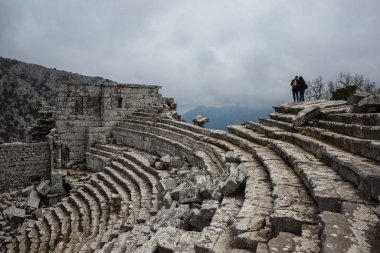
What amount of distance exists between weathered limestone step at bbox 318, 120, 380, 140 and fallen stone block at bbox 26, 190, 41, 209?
42.6ft

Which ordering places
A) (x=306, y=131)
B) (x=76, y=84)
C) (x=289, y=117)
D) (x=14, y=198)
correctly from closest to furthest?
(x=306, y=131) < (x=289, y=117) < (x=14, y=198) < (x=76, y=84)

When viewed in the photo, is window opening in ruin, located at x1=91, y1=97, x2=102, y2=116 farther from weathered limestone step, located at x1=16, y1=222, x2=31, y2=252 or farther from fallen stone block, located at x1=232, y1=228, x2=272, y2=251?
fallen stone block, located at x1=232, y1=228, x2=272, y2=251

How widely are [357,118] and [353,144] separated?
126 centimetres

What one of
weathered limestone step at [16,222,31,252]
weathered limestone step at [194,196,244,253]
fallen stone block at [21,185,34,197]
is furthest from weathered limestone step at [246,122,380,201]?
fallen stone block at [21,185,34,197]

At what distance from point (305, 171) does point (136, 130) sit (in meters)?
14.3

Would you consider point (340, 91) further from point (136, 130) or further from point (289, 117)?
point (136, 130)

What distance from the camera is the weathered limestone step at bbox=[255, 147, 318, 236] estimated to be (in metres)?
3.87

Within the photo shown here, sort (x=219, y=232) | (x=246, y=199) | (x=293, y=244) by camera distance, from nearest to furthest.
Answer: (x=293, y=244)
(x=219, y=232)
(x=246, y=199)

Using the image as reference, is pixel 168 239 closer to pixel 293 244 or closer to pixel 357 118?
pixel 293 244

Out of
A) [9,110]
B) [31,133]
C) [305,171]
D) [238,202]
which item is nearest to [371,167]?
[305,171]

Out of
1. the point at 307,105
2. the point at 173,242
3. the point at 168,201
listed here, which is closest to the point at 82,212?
the point at 168,201

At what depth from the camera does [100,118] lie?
20.8m

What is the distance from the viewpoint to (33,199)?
15.9m

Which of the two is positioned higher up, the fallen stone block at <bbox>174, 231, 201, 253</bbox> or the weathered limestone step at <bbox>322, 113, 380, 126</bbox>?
the weathered limestone step at <bbox>322, 113, 380, 126</bbox>
